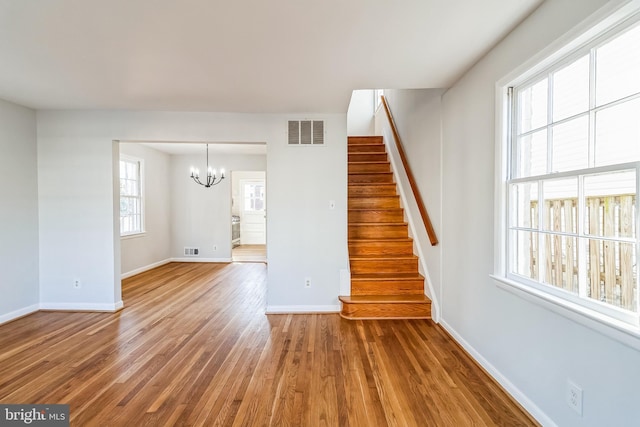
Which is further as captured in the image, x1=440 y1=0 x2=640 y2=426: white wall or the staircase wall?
the staircase wall

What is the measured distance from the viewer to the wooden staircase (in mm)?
3320

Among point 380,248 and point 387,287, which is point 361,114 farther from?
point 387,287

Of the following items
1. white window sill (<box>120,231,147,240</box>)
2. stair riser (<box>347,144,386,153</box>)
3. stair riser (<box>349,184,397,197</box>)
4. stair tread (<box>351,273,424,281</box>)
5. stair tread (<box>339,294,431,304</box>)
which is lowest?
stair tread (<box>339,294,431,304</box>)

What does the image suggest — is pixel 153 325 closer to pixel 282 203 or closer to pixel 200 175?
pixel 282 203

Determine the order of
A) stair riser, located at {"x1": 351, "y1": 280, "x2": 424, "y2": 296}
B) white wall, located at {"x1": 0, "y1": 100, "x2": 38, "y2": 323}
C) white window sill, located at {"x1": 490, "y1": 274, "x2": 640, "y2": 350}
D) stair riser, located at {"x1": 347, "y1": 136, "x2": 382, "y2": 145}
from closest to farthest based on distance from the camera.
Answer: white window sill, located at {"x1": 490, "y1": 274, "x2": 640, "y2": 350}
white wall, located at {"x1": 0, "y1": 100, "x2": 38, "y2": 323}
stair riser, located at {"x1": 351, "y1": 280, "x2": 424, "y2": 296}
stair riser, located at {"x1": 347, "y1": 136, "x2": 382, "y2": 145}

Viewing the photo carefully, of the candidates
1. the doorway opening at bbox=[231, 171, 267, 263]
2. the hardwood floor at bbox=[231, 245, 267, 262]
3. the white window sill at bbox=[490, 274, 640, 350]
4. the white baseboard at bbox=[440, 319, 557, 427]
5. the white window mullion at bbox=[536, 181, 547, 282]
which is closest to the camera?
the white window sill at bbox=[490, 274, 640, 350]

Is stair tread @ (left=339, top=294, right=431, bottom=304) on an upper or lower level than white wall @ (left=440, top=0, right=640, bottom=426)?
lower

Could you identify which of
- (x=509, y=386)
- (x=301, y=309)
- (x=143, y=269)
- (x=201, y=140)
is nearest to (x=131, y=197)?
(x=143, y=269)

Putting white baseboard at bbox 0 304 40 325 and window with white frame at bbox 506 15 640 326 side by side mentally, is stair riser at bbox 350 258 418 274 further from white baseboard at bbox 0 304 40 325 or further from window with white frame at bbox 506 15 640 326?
white baseboard at bbox 0 304 40 325

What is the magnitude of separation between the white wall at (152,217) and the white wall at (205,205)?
20 cm

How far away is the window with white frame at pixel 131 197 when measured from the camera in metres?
5.46

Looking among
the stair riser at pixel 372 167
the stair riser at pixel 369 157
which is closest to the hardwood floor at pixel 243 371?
the stair riser at pixel 372 167

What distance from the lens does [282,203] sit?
3586mm

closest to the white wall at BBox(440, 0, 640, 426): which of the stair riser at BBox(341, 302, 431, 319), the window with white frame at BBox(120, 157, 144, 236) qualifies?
the stair riser at BBox(341, 302, 431, 319)
